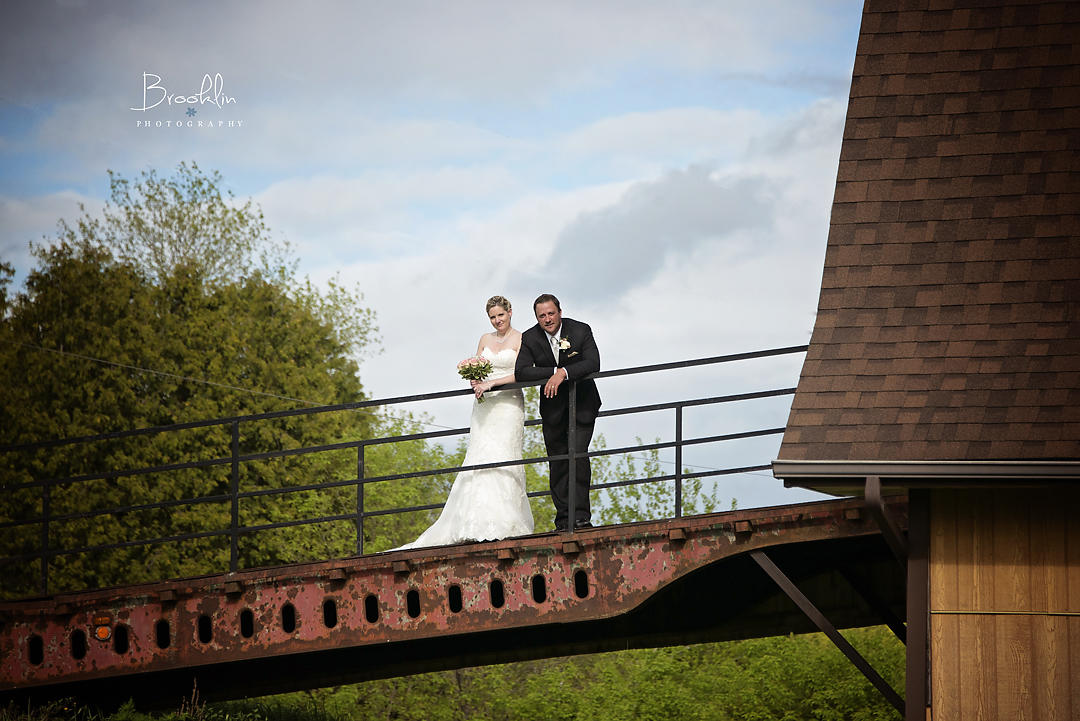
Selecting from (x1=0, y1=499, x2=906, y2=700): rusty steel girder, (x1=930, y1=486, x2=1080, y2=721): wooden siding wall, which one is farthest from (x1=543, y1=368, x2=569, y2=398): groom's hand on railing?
(x1=930, y1=486, x2=1080, y2=721): wooden siding wall

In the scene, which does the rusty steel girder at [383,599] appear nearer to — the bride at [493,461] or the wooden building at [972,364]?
the bride at [493,461]

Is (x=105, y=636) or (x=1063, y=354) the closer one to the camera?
(x=1063, y=354)

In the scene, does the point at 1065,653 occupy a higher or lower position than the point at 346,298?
lower

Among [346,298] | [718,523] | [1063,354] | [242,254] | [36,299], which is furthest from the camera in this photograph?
[346,298]

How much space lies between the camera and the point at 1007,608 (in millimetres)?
9227

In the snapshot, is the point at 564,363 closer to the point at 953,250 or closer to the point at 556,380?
the point at 556,380

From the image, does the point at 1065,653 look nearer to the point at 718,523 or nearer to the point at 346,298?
the point at 718,523

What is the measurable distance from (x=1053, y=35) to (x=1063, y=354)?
8.44ft

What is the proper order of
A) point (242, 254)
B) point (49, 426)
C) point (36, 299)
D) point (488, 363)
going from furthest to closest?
point (242, 254) < point (36, 299) < point (49, 426) < point (488, 363)

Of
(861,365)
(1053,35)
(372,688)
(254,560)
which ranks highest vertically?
(1053,35)

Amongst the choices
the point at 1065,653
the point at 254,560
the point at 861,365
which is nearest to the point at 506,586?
the point at 861,365

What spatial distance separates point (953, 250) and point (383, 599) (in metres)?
5.34

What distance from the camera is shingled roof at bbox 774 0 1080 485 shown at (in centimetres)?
912

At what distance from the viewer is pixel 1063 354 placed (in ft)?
30.0
